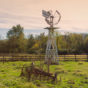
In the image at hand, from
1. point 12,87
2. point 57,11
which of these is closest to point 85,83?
point 12,87

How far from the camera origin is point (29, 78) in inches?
490

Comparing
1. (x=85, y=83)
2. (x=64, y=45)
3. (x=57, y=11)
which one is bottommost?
(x=85, y=83)

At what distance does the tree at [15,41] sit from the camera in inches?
2286

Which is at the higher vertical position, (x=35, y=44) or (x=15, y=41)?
(x=15, y=41)

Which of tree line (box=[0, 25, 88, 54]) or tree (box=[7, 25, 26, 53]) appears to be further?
tree (box=[7, 25, 26, 53])

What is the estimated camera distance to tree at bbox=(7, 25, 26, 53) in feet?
190

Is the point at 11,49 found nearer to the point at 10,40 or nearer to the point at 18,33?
the point at 10,40

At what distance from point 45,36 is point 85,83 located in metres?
46.2

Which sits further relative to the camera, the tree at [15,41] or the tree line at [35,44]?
the tree at [15,41]

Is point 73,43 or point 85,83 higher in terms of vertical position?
point 73,43

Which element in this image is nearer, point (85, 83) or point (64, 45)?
point (85, 83)

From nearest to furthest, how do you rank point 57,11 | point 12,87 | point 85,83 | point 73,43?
point 12,87 < point 85,83 < point 57,11 < point 73,43

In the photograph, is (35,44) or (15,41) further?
(35,44)

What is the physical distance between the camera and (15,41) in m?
58.1
